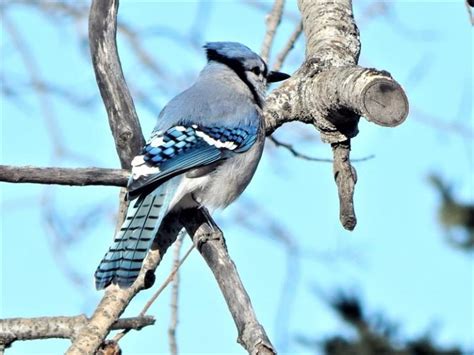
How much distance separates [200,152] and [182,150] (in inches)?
3.3

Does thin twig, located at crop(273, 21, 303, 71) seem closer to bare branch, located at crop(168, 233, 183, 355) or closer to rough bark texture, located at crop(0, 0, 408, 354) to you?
rough bark texture, located at crop(0, 0, 408, 354)

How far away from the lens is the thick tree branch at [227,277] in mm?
1927

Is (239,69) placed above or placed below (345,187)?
above

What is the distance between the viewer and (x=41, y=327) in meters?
2.29

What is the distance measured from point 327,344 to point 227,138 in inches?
97.2

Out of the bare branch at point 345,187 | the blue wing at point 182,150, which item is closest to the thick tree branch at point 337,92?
the bare branch at point 345,187

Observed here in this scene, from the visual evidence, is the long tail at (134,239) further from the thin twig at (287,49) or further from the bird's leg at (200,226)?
the thin twig at (287,49)

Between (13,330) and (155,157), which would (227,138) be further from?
(13,330)

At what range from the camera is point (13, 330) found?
Result: 2.25 metres

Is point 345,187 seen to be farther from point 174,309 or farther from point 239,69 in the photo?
point 239,69

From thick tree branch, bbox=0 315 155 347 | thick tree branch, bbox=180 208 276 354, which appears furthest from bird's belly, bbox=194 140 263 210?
thick tree branch, bbox=0 315 155 347

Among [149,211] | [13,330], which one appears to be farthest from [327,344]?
[13,330]

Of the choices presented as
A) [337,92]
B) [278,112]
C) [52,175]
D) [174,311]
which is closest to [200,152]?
[278,112]

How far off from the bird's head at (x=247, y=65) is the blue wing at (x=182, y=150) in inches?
10.4
